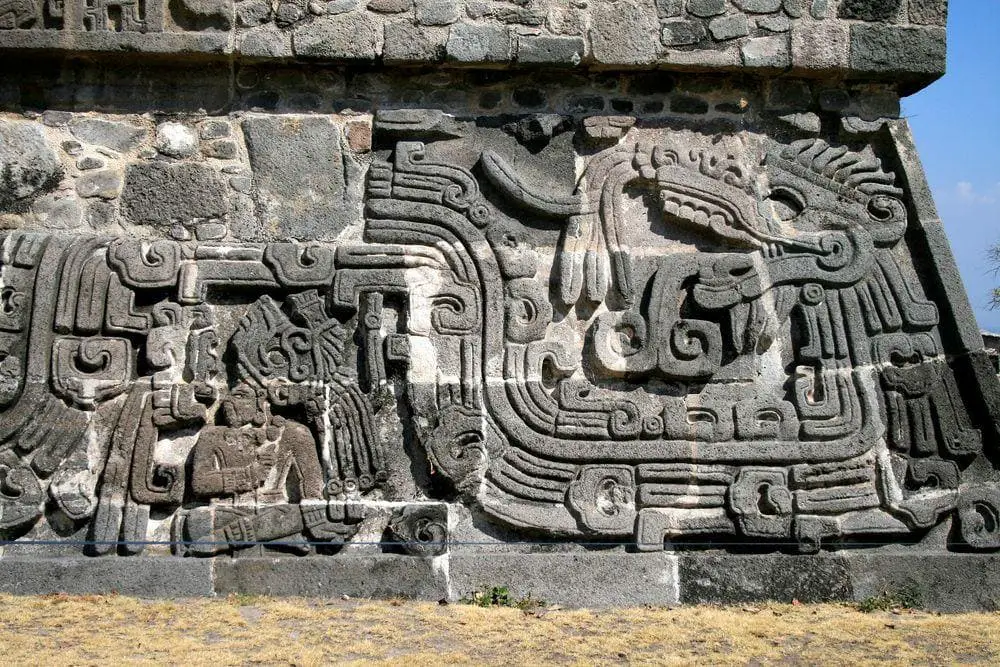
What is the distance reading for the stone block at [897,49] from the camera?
19.9 ft

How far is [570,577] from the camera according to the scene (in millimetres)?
5402

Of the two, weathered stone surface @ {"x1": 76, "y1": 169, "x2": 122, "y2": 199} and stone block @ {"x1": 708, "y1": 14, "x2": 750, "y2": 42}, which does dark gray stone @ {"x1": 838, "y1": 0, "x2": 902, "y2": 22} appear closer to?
stone block @ {"x1": 708, "y1": 14, "x2": 750, "y2": 42}

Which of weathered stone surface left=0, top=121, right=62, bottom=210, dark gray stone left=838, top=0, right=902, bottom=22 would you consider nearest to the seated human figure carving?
weathered stone surface left=0, top=121, right=62, bottom=210

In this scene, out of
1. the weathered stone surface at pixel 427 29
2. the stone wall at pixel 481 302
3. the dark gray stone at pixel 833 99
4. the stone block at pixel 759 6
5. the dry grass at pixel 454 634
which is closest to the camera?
the dry grass at pixel 454 634

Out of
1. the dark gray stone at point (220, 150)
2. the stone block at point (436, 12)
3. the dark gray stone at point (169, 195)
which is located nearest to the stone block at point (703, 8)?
the stone block at point (436, 12)

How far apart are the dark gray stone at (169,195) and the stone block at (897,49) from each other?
3502mm

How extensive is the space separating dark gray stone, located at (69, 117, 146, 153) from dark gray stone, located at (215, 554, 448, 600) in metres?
Result: 2.26

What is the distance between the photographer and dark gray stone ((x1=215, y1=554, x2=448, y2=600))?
5.32 meters

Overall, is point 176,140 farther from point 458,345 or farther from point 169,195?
point 458,345

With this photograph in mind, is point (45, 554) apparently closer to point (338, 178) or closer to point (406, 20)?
point (338, 178)

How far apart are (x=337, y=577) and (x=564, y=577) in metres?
1.09

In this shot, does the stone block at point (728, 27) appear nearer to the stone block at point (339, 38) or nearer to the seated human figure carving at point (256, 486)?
the stone block at point (339, 38)

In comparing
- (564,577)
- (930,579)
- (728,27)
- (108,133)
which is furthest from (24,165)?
(930,579)

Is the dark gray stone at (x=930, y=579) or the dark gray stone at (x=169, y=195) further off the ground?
the dark gray stone at (x=169, y=195)
